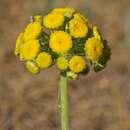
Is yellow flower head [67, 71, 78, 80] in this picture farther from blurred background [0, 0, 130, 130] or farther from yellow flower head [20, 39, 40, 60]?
blurred background [0, 0, 130, 130]

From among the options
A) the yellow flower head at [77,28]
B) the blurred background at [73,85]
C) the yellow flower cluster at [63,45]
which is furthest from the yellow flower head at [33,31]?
the blurred background at [73,85]

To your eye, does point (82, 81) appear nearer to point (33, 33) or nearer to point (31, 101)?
point (31, 101)

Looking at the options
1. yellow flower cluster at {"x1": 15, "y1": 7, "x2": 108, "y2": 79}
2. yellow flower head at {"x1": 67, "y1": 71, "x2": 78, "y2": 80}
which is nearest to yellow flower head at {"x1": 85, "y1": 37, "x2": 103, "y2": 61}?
yellow flower cluster at {"x1": 15, "y1": 7, "x2": 108, "y2": 79}

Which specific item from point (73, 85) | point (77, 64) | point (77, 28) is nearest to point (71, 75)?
point (77, 64)

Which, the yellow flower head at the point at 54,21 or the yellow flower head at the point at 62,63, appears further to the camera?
the yellow flower head at the point at 54,21

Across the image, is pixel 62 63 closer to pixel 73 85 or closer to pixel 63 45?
pixel 63 45

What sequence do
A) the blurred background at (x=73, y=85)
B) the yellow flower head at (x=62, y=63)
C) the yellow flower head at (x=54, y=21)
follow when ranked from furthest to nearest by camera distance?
the blurred background at (x=73, y=85) → the yellow flower head at (x=54, y=21) → the yellow flower head at (x=62, y=63)

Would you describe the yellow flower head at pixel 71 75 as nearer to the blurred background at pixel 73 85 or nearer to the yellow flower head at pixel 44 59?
the yellow flower head at pixel 44 59

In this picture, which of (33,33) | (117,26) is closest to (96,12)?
(117,26)
